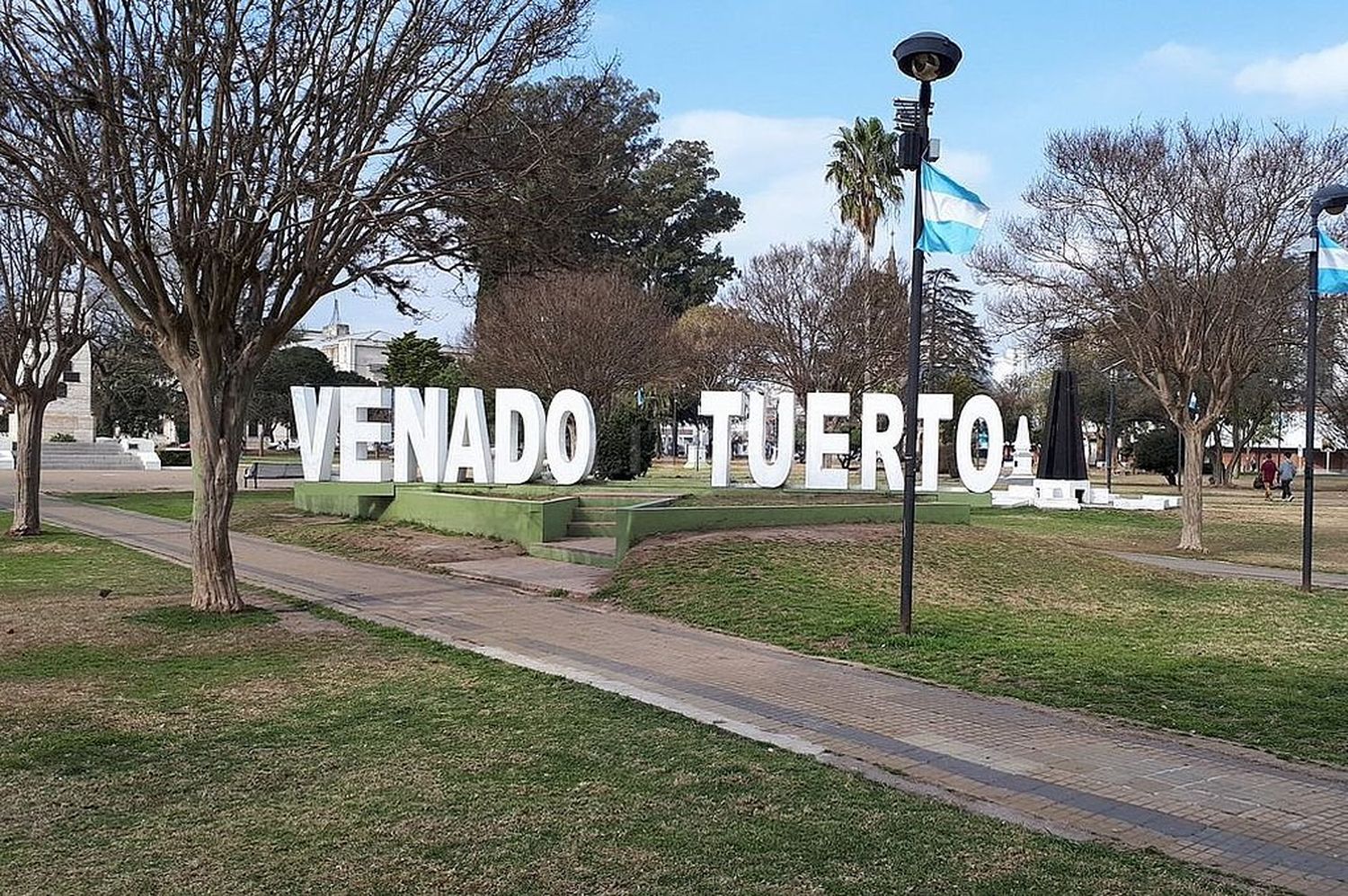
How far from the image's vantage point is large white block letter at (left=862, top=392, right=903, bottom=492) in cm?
2367

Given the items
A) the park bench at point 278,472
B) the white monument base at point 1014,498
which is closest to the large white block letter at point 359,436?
the white monument base at point 1014,498

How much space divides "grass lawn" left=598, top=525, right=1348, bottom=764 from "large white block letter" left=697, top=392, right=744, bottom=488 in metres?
Result: 5.20

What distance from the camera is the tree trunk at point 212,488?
40.1 feet

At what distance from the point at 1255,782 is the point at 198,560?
9994 millimetres

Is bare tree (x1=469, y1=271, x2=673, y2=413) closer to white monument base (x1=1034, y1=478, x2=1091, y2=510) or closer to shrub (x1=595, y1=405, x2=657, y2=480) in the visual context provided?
shrub (x1=595, y1=405, x2=657, y2=480)

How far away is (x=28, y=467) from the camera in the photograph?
22562 millimetres

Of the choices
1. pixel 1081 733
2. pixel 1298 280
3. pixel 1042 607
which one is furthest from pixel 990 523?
pixel 1081 733

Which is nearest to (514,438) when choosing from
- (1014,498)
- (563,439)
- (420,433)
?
(563,439)

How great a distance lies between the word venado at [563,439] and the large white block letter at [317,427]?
36 cm

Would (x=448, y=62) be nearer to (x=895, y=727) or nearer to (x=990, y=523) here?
(x=895, y=727)

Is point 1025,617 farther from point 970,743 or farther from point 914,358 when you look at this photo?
point 970,743

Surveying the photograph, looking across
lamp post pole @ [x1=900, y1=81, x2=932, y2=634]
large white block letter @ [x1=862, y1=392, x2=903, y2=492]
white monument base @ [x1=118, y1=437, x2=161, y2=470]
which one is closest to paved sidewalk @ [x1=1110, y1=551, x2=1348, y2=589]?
large white block letter @ [x1=862, y1=392, x2=903, y2=492]

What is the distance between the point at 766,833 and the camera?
5.53 metres

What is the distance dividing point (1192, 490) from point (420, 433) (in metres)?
15.4
